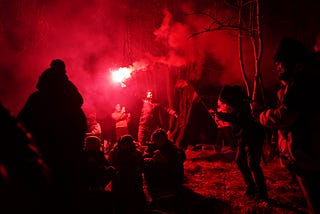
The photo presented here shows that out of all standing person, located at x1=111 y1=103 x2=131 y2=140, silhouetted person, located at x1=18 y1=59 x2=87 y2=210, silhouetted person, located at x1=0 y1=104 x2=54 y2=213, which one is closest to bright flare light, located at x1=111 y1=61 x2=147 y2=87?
standing person, located at x1=111 y1=103 x2=131 y2=140

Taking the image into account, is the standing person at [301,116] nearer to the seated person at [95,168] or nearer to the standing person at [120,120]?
the seated person at [95,168]

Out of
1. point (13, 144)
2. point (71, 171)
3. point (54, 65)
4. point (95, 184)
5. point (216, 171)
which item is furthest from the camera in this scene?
point (216, 171)

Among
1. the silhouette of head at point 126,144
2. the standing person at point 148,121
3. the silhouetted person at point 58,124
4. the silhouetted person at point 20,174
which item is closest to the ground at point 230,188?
the silhouette of head at point 126,144

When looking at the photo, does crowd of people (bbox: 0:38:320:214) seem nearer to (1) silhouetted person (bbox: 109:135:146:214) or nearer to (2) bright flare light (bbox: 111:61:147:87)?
(1) silhouetted person (bbox: 109:135:146:214)

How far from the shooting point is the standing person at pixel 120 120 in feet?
36.0

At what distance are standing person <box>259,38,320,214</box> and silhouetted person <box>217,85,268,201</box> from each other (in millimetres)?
1631

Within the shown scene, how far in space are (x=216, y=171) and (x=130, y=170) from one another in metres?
2.96

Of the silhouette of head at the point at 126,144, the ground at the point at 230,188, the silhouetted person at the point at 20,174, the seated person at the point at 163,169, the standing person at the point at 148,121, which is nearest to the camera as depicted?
the silhouetted person at the point at 20,174

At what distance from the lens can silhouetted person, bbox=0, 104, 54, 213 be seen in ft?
4.89

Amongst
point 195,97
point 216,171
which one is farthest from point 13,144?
point 195,97

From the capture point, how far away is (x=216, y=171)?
705 centimetres

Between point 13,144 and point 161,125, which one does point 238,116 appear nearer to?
point 13,144

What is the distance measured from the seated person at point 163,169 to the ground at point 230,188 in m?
0.51

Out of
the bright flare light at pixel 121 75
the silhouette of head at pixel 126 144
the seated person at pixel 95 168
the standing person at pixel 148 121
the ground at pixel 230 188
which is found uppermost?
the bright flare light at pixel 121 75
